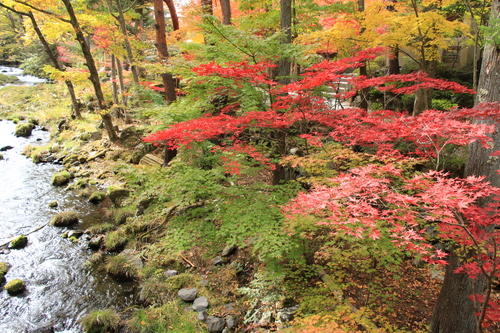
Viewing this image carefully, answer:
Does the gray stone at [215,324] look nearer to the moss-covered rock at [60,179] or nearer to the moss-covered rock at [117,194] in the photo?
the moss-covered rock at [117,194]

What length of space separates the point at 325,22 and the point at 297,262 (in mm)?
7316

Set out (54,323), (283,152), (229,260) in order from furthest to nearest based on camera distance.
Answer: (229,260) → (283,152) → (54,323)

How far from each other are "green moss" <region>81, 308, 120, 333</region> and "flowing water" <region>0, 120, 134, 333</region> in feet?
0.92

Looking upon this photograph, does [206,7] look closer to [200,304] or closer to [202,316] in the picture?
[200,304]

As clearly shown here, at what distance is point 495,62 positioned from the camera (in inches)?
112

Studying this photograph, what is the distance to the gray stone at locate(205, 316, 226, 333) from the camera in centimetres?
420

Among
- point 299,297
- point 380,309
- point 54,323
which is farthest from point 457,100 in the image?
point 54,323

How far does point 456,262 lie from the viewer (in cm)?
309

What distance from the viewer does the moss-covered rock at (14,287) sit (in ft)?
17.3

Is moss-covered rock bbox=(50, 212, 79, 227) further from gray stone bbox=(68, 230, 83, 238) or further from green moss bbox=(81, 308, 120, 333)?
green moss bbox=(81, 308, 120, 333)

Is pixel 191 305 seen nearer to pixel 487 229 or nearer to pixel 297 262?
pixel 297 262

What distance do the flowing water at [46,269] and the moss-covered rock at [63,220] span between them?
0.49 ft

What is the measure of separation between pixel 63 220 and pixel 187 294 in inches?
189

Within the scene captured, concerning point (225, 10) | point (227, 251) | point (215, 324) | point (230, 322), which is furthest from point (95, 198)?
point (225, 10)
